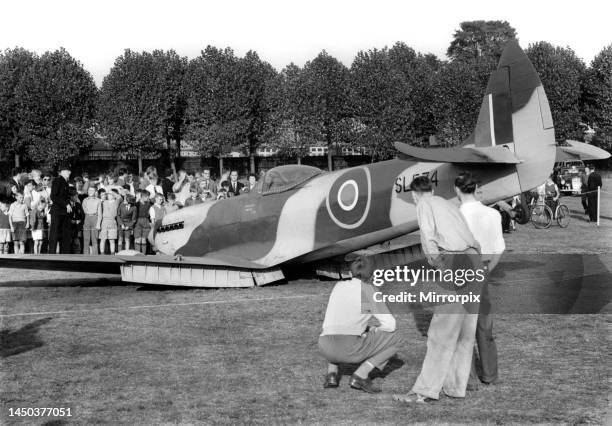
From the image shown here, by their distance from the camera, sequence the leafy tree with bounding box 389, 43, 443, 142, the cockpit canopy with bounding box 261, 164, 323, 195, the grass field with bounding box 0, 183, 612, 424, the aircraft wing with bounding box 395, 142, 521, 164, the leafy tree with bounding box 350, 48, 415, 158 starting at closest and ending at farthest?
the grass field with bounding box 0, 183, 612, 424, the aircraft wing with bounding box 395, 142, 521, 164, the cockpit canopy with bounding box 261, 164, 323, 195, the leafy tree with bounding box 350, 48, 415, 158, the leafy tree with bounding box 389, 43, 443, 142

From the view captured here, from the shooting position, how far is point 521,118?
10.1 metres

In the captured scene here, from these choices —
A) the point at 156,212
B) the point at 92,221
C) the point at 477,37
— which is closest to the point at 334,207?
the point at 156,212

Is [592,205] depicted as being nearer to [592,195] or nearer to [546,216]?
[592,195]

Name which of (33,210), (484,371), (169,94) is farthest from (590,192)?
(169,94)

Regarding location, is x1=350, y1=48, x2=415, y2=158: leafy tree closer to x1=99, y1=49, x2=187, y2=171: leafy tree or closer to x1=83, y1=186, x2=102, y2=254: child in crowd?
x1=99, y1=49, x2=187, y2=171: leafy tree

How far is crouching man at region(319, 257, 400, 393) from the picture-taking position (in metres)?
6.54

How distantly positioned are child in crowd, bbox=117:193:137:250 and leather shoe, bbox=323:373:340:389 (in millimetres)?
10693

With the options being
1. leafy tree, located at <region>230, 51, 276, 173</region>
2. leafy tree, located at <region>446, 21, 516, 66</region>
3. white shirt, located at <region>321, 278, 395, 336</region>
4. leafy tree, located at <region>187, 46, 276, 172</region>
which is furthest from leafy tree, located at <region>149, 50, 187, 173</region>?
white shirt, located at <region>321, 278, 395, 336</region>

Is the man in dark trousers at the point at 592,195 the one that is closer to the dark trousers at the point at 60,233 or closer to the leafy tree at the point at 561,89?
the dark trousers at the point at 60,233

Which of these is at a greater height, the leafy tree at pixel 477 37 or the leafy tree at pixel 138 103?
the leafy tree at pixel 477 37

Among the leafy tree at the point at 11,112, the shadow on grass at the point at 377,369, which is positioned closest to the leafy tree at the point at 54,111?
the leafy tree at the point at 11,112

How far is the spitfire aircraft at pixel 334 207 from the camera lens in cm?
1000

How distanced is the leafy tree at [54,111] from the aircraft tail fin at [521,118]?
56398mm

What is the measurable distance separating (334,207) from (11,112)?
5840cm
